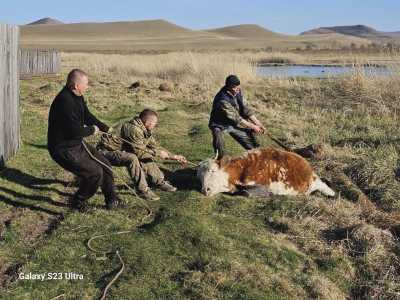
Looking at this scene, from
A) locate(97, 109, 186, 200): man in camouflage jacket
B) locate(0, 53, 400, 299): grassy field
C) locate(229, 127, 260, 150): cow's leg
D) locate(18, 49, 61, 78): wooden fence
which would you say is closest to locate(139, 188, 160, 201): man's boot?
locate(97, 109, 186, 200): man in camouflage jacket

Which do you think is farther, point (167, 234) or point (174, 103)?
point (174, 103)

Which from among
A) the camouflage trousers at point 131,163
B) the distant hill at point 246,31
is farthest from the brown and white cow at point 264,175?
the distant hill at point 246,31

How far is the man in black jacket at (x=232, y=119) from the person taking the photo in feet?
28.5

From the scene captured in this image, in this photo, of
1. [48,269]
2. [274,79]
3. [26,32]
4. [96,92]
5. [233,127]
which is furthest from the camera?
[26,32]

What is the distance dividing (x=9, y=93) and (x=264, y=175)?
4758mm

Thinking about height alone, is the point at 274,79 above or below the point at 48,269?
above

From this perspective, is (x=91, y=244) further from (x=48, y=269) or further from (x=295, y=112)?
(x=295, y=112)

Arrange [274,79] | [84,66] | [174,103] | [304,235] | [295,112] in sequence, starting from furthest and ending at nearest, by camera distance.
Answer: [84,66] → [274,79] → [174,103] → [295,112] → [304,235]

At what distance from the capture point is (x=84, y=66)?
110 ft

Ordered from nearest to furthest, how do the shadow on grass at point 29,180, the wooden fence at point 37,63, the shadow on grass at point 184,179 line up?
the shadow on grass at point 29,180 < the shadow on grass at point 184,179 < the wooden fence at point 37,63

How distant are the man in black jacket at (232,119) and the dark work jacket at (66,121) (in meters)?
2.75

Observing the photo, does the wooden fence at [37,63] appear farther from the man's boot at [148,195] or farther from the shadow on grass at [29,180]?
the man's boot at [148,195]

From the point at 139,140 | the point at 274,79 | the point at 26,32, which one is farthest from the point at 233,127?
the point at 26,32

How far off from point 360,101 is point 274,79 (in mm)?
7354
